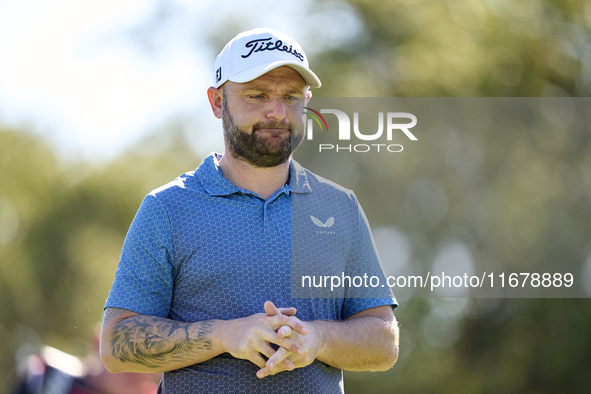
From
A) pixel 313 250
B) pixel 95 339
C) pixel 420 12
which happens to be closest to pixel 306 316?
pixel 313 250

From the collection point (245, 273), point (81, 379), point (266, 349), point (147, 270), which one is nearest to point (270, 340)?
point (266, 349)

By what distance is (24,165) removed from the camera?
10.6 meters

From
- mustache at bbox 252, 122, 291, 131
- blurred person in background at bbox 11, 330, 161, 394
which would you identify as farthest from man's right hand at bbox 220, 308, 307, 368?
blurred person in background at bbox 11, 330, 161, 394

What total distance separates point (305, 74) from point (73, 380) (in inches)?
127

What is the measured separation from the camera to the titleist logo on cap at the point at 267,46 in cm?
215

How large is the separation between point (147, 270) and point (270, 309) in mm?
418

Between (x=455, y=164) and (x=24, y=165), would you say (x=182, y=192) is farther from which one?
(x=24, y=165)

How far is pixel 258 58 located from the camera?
83.4 inches

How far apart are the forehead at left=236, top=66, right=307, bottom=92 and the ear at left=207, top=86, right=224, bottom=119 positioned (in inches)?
5.8

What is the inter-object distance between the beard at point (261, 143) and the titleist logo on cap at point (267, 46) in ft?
0.79

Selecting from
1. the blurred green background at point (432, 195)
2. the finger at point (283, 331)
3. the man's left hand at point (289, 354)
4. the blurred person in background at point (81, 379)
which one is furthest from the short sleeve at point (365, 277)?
the blurred green background at point (432, 195)

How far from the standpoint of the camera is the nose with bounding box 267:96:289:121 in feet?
6.84

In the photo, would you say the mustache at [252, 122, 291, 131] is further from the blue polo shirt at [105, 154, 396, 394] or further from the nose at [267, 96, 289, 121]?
the blue polo shirt at [105, 154, 396, 394]

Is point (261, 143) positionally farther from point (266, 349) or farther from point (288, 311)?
point (266, 349)
